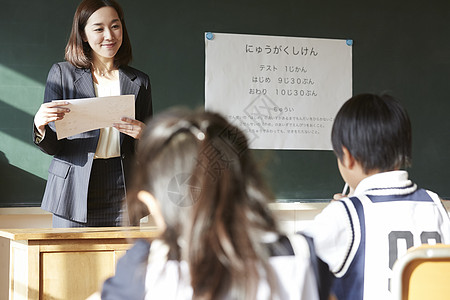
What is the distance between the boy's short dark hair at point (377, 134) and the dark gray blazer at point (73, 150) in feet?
3.75

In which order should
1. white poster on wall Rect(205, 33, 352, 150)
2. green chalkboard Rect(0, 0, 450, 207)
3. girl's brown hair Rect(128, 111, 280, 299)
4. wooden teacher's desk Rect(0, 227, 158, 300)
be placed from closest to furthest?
1. girl's brown hair Rect(128, 111, 280, 299)
2. wooden teacher's desk Rect(0, 227, 158, 300)
3. green chalkboard Rect(0, 0, 450, 207)
4. white poster on wall Rect(205, 33, 352, 150)

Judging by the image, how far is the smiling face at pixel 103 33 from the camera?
2391mm

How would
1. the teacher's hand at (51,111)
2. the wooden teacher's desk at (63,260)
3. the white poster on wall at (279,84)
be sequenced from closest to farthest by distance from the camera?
the wooden teacher's desk at (63,260) → the teacher's hand at (51,111) → the white poster on wall at (279,84)

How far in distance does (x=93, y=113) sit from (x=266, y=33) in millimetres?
2059

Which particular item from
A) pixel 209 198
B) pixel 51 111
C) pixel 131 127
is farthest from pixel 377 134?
pixel 51 111

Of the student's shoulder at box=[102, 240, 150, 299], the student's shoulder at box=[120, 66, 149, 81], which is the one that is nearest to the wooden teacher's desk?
the student's shoulder at box=[120, 66, 149, 81]

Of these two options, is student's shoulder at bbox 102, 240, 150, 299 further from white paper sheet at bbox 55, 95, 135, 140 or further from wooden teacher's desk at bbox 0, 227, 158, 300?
white paper sheet at bbox 55, 95, 135, 140

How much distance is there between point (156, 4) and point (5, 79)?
3.42 ft

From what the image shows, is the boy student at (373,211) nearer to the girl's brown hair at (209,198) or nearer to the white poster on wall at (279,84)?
the girl's brown hair at (209,198)

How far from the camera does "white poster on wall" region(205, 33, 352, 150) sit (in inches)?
157

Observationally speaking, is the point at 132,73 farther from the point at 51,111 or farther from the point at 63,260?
the point at 63,260

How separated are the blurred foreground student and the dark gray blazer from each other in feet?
4.73

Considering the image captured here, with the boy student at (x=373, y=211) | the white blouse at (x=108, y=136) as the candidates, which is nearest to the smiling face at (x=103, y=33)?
the white blouse at (x=108, y=136)

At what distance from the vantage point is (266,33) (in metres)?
4.05
